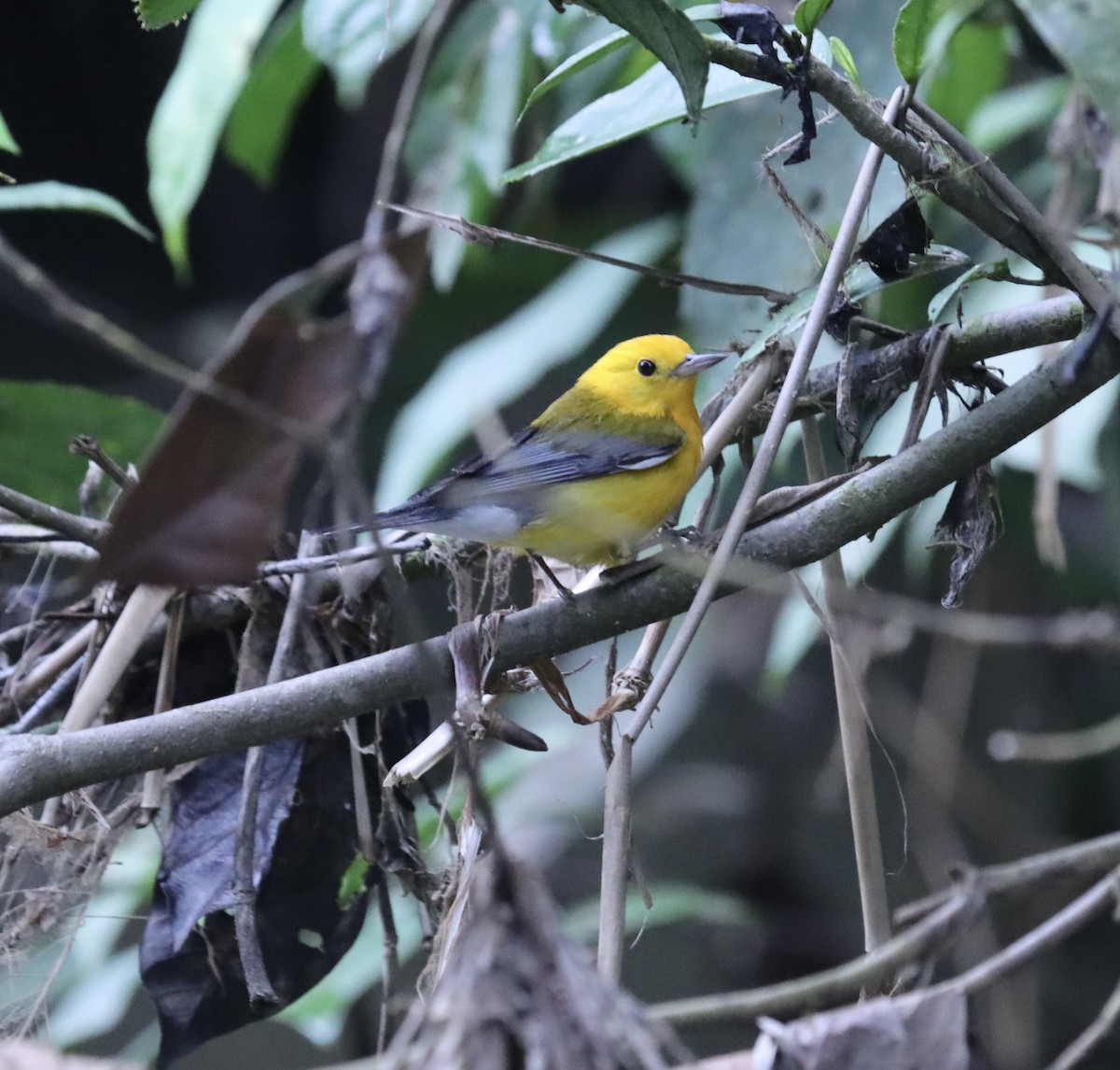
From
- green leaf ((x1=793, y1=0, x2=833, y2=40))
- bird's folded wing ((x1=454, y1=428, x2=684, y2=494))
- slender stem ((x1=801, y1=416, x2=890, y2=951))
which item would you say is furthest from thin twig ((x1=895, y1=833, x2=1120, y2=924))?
bird's folded wing ((x1=454, y1=428, x2=684, y2=494))

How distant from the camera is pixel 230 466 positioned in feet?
3.27

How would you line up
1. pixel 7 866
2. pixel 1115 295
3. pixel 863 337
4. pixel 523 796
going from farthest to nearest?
pixel 523 796, pixel 863 337, pixel 7 866, pixel 1115 295

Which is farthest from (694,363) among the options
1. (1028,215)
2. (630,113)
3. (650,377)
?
(1028,215)

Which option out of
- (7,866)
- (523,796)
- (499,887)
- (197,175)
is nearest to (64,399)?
(197,175)

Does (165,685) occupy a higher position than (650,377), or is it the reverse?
(650,377)

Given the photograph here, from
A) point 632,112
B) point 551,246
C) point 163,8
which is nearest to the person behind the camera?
point 163,8

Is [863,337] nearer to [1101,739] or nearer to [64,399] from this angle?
[64,399]

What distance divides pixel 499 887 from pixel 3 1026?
1193 millimetres

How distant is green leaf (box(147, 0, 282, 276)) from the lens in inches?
97.5

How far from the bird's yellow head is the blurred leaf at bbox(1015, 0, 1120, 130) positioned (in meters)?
1.34

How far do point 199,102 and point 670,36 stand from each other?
1.53 m

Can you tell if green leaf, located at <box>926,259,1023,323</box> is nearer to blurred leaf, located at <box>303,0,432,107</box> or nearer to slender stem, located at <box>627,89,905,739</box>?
slender stem, located at <box>627,89,905,739</box>

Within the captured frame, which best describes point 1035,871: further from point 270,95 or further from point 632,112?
point 270,95

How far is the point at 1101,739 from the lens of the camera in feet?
Result: 11.5
